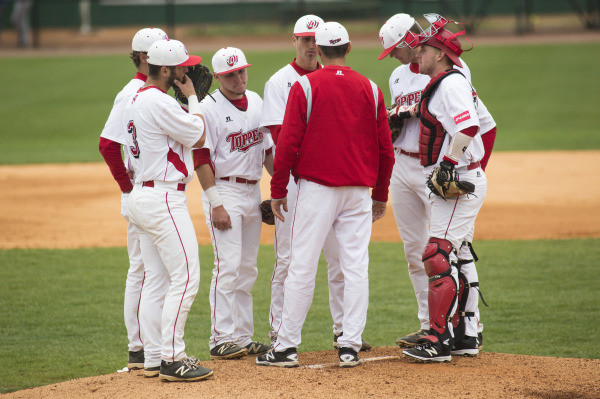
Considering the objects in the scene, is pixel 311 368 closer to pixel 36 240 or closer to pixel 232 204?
pixel 232 204

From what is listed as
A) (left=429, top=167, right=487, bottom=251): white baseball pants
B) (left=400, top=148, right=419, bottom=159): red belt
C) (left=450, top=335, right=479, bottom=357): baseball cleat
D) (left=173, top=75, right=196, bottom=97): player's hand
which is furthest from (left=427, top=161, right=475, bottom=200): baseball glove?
(left=173, top=75, right=196, bottom=97): player's hand

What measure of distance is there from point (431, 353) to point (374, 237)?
5212 mm

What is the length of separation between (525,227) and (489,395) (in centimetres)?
642

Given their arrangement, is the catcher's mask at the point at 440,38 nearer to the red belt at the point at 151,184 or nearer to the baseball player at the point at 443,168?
the baseball player at the point at 443,168

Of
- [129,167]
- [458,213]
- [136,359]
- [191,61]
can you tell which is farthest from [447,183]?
[136,359]

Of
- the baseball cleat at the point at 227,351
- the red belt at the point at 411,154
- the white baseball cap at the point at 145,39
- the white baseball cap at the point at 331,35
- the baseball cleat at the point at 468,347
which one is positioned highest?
the white baseball cap at the point at 331,35

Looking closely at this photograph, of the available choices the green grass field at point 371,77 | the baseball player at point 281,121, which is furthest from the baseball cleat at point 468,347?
the green grass field at point 371,77

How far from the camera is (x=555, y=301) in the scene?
7.43m

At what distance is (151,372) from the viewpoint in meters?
4.96

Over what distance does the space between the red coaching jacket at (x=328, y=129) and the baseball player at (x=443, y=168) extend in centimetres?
44

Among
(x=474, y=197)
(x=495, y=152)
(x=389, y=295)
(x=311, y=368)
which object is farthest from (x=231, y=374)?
(x=495, y=152)

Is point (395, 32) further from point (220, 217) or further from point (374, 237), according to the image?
point (374, 237)

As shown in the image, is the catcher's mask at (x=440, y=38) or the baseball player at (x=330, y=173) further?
the catcher's mask at (x=440, y=38)

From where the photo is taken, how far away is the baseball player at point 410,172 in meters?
5.73
